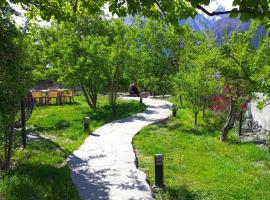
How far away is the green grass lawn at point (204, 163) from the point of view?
347 inches

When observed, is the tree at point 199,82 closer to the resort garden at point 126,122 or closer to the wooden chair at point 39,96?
the resort garden at point 126,122

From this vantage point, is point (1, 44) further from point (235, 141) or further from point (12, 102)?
point (235, 141)

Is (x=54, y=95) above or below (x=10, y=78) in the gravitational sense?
below

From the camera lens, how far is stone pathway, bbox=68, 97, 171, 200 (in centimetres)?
860

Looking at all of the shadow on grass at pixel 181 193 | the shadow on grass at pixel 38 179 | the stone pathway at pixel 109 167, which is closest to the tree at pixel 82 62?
the stone pathway at pixel 109 167

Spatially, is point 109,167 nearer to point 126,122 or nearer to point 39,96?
point 126,122

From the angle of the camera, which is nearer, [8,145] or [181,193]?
[181,193]

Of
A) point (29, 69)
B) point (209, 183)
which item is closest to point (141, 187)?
point (209, 183)

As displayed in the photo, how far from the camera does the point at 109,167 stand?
1067 centimetres

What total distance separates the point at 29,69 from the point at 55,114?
33.2ft

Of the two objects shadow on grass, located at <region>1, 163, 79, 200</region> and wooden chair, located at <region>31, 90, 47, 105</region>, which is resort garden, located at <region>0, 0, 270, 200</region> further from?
wooden chair, located at <region>31, 90, 47, 105</region>

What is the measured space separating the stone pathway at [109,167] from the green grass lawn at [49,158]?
0.31m

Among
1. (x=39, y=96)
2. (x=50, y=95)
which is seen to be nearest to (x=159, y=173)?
(x=39, y=96)

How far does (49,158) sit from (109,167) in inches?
69.8
